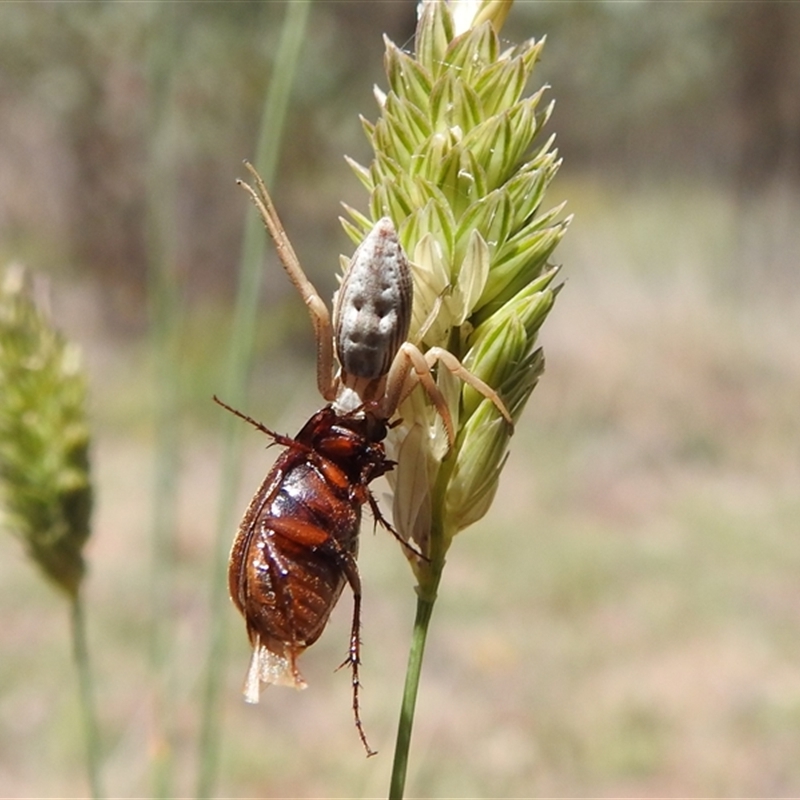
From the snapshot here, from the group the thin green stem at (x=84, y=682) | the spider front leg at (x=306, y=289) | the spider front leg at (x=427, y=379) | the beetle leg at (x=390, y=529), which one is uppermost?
the spider front leg at (x=306, y=289)

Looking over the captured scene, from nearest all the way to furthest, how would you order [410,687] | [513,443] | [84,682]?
[410,687] < [84,682] < [513,443]

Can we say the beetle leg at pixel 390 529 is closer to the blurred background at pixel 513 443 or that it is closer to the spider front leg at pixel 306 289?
the spider front leg at pixel 306 289

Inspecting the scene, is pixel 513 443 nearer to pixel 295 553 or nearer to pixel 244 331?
pixel 244 331

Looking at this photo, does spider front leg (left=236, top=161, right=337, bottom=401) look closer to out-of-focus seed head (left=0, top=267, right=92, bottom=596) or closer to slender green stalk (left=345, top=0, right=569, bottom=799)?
slender green stalk (left=345, top=0, right=569, bottom=799)

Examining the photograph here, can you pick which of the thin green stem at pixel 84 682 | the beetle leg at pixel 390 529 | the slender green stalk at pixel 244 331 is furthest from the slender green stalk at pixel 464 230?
the thin green stem at pixel 84 682

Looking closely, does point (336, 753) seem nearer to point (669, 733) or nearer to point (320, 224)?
point (669, 733)

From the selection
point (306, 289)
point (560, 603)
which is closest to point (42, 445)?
point (306, 289)

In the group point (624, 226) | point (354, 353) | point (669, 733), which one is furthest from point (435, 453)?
point (624, 226)
